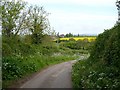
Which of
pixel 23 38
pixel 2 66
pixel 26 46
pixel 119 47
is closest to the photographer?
pixel 119 47

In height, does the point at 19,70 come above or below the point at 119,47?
below

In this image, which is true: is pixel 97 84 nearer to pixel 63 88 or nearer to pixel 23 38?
pixel 63 88

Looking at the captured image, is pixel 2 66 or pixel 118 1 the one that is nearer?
pixel 118 1

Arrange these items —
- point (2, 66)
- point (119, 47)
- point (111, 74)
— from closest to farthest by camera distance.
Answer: point (111, 74) < point (119, 47) < point (2, 66)

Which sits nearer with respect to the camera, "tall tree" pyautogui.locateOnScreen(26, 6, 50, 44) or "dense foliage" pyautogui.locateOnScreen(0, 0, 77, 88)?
"dense foliage" pyautogui.locateOnScreen(0, 0, 77, 88)

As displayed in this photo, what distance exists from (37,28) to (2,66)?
3602 cm

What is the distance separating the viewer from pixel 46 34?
65812mm

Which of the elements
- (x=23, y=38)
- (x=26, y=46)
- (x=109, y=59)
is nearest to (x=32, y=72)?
(x=109, y=59)

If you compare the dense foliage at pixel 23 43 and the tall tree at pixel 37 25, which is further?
the tall tree at pixel 37 25

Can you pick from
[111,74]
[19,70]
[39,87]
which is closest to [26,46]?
[19,70]

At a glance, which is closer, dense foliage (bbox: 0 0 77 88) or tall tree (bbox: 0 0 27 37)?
dense foliage (bbox: 0 0 77 88)

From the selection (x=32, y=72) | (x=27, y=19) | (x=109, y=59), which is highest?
(x=27, y=19)

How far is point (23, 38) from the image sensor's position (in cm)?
5859

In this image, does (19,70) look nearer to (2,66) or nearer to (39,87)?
(2,66)
